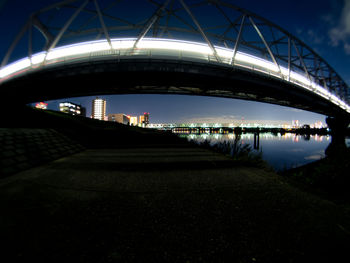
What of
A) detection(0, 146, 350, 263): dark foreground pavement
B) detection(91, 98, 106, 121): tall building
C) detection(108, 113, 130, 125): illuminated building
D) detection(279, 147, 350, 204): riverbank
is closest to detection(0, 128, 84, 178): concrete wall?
detection(0, 146, 350, 263): dark foreground pavement

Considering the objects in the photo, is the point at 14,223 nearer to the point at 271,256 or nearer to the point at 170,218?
the point at 170,218

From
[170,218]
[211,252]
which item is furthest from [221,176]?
[211,252]

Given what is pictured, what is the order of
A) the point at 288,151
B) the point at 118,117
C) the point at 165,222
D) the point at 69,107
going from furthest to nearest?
the point at 118,117 → the point at 69,107 → the point at 288,151 → the point at 165,222

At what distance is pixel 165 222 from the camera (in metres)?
1.83

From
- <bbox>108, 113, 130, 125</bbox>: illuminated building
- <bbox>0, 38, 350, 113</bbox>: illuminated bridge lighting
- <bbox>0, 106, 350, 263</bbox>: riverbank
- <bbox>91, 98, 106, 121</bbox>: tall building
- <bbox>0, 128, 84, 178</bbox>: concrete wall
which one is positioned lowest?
<bbox>0, 106, 350, 263</bbox>: riverbank

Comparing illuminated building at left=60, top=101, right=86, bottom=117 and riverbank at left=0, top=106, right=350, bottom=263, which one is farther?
illuminated building at left=60, top=101, right=86, bottom=117

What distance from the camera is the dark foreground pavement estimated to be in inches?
52.9

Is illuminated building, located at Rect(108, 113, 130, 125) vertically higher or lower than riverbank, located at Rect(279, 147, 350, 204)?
higher

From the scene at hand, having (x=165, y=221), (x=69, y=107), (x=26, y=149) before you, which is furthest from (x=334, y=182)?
(x=69, y=107)

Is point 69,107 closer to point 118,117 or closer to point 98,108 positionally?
point 118,117

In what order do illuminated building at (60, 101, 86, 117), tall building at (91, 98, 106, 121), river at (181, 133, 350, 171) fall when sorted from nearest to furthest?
river at (181, 133, 350, 171), illuminated building at (60, 101, 86, 117), tall building at (91, 98, 106, 121)

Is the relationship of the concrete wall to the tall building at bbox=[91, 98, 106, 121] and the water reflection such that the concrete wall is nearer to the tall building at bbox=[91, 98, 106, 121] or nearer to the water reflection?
the water reflection

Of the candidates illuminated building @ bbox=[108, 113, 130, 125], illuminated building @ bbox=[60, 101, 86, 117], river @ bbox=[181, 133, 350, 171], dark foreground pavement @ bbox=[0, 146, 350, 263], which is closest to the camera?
dark foreground pavement @ bbox=[0, 146, 350, 263]

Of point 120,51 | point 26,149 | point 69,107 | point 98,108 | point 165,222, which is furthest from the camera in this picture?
point 98,108
